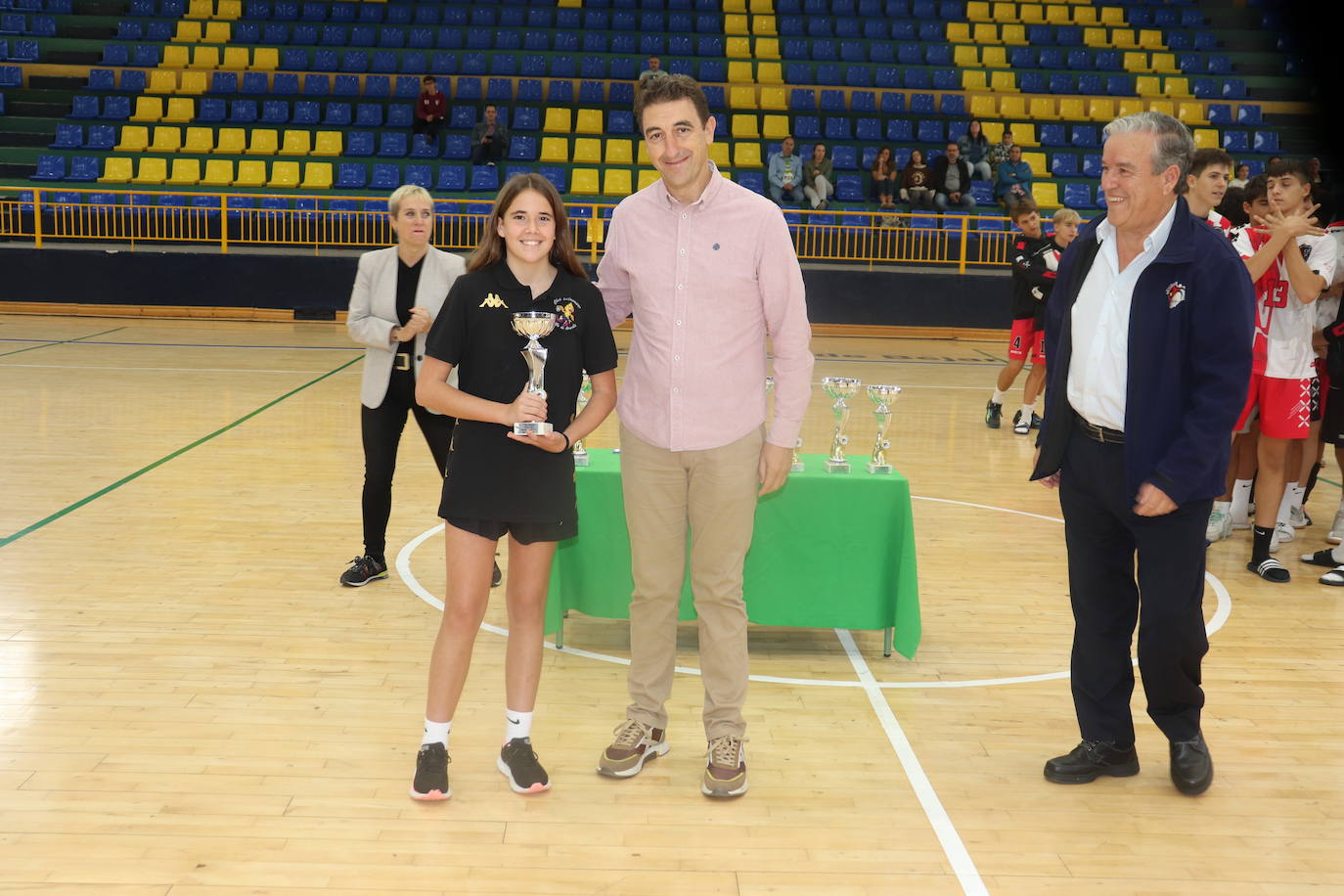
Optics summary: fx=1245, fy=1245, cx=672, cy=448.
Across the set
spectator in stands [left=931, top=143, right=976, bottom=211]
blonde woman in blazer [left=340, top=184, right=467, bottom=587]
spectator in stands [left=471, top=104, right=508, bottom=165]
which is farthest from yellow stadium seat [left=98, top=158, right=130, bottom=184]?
blonde woman in blazer [left=340, top=184, right=467, bottom=587]

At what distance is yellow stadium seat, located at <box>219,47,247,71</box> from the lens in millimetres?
18688

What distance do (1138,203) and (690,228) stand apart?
3.75 ft

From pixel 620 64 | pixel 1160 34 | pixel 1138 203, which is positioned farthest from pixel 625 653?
pixel 1160 34

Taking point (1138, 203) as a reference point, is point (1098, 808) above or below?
below

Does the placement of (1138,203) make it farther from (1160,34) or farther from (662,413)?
(1160,34)

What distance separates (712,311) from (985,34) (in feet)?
63.1

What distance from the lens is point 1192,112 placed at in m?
18.7

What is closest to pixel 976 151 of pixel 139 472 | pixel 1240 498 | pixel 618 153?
pixel 618 153

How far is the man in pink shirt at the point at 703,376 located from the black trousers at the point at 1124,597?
32.9 inches

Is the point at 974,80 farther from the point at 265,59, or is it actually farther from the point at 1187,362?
the point at 1187,362

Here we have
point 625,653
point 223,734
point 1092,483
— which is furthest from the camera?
point 625,653

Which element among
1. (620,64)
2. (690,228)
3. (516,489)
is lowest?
(516,489)

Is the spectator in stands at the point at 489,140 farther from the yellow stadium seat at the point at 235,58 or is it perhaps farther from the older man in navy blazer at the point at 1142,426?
the older man in navy blazer at the point at 1142,426

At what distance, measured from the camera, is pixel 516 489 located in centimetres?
318
